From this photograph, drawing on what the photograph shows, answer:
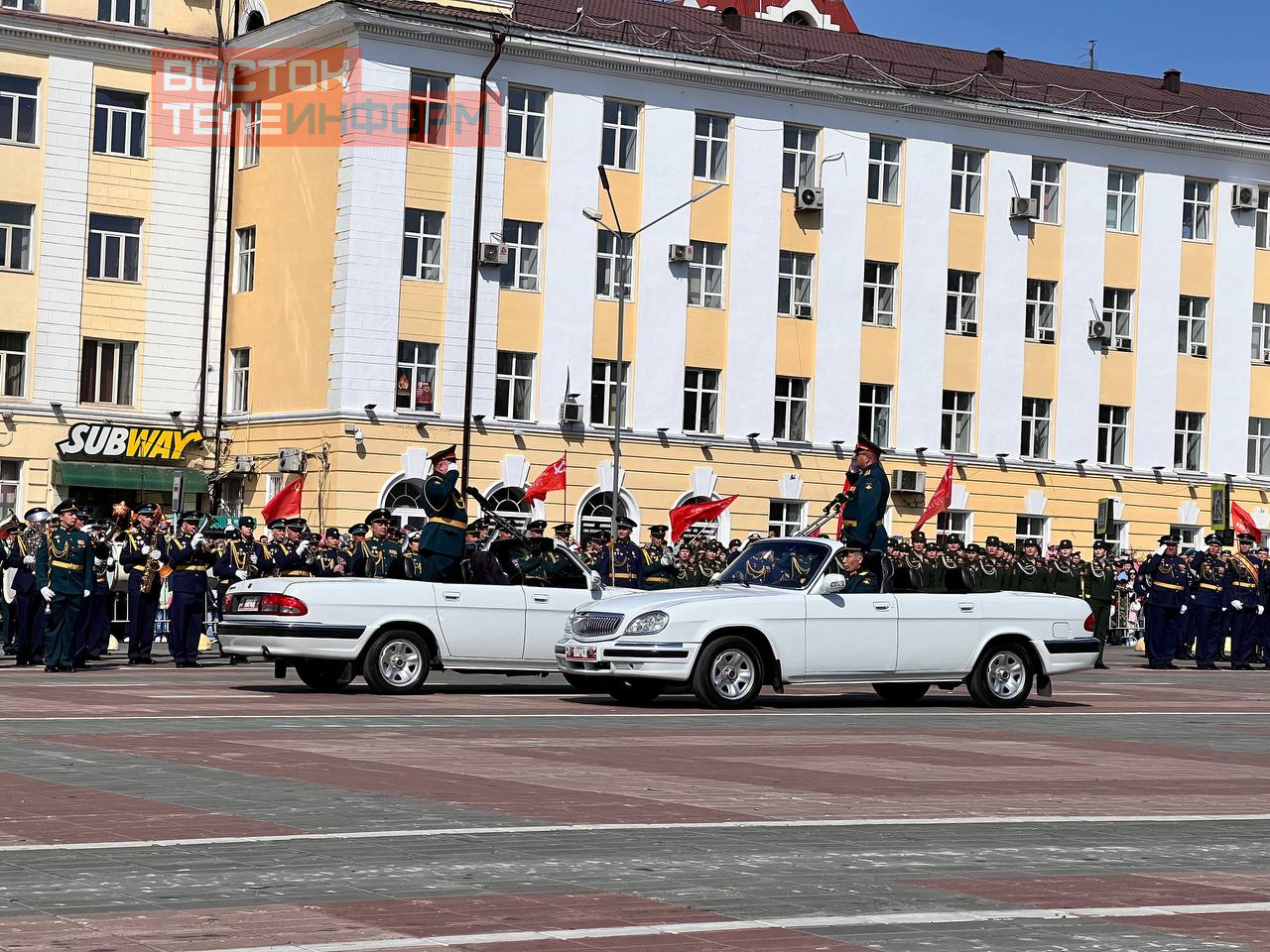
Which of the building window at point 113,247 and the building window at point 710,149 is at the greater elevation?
the building window at point 710,149

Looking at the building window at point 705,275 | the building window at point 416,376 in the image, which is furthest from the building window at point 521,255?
the building window at point 705,275

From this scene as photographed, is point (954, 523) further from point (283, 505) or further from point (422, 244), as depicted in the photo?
point (283, 505)

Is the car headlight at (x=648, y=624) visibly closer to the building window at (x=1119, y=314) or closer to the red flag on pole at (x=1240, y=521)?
the red flag on pole at (x=1240, y=521)

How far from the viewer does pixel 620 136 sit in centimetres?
5219

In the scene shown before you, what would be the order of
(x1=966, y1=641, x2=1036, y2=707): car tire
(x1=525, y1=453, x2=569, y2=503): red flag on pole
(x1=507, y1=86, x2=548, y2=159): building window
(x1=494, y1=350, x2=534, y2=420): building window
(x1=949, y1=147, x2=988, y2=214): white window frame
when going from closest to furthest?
(x1=966, y1=641, x2=1036, y2=707): car tire → (x1=525, y1=453, x2=569, y2=503): red flag on pole → (x1=507, y1=86, x2=548, y2=159): building window → (x1=494, y1=350, x2=534, y2=420): building window → (x1=949, y1=147, x2=988, y2=214): white window frame

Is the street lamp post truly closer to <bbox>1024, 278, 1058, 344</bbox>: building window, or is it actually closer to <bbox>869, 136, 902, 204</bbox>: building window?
<bbox>869, 136, 902, 204</bbox>: building window

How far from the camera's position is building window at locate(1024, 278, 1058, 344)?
58.2 meters

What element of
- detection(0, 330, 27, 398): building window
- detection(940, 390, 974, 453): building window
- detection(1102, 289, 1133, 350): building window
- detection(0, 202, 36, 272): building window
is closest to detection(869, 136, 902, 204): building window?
detection(940, 390, 974, 453): building window

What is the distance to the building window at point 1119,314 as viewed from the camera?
59.0 meters

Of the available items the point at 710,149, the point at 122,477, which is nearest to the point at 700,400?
the point at 710,149

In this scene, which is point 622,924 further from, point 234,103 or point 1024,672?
point 234,103

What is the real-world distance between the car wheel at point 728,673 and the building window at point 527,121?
3224cm

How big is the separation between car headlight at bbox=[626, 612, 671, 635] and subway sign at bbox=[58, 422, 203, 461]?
32749 millimetres

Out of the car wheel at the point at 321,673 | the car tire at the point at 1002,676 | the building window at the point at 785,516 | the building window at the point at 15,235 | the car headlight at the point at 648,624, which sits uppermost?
the building window at the point at 15,235
